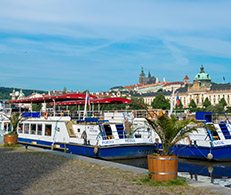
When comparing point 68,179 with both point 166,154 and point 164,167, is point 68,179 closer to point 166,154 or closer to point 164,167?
point 164,167

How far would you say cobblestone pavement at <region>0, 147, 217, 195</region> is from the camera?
1098 centimetres

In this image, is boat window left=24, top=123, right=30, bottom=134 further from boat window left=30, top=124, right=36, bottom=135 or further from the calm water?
the calm water

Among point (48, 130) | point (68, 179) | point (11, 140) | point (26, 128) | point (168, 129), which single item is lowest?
point (68, 179)

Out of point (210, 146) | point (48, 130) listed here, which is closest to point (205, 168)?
point (210, 146)

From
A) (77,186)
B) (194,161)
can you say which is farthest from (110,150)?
(77,186)

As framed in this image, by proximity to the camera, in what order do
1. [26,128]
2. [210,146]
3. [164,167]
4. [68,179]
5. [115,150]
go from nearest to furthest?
1. [164,167]
2. [68,179]
3. [210,146]
4. [115,150]
5. [26,128]

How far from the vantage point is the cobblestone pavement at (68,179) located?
10978mm

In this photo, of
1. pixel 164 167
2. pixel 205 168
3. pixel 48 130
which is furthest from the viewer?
pixel 48 130

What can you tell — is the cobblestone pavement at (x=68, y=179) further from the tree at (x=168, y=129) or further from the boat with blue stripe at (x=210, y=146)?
the boat with blue stripe at (x=210, y=146)

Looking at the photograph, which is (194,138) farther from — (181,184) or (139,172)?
(181,184)

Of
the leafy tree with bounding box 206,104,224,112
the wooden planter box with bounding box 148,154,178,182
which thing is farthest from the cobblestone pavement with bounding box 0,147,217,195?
the leafy tree with bounding box 206,104,224,112

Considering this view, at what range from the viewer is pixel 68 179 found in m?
13.1

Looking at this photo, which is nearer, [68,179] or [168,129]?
[168,129]

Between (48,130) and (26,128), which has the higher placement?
(26,128)
